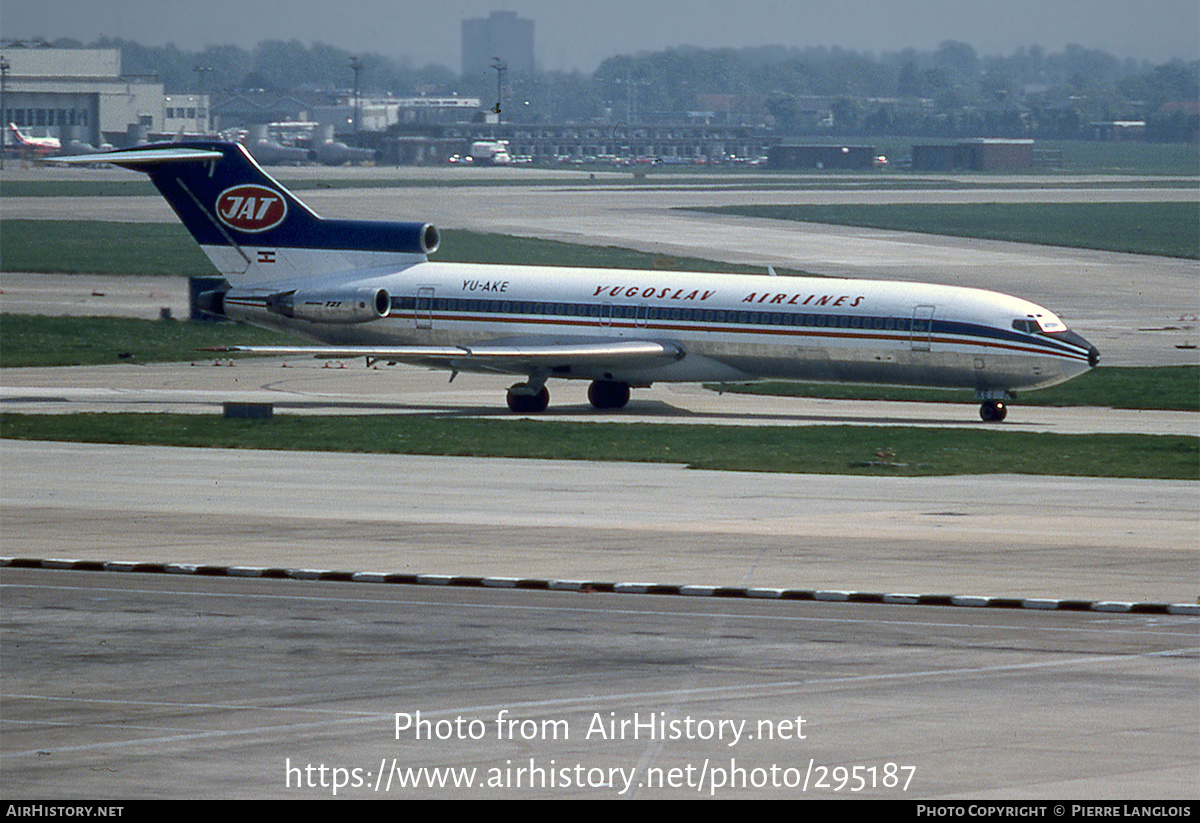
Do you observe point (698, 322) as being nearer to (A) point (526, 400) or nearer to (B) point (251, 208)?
(A) point (526, 400)

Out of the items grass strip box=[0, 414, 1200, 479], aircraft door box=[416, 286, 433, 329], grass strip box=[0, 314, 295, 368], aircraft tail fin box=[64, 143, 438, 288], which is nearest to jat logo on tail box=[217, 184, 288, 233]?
aircraft tail fin box=[64, 143, 438, 288]

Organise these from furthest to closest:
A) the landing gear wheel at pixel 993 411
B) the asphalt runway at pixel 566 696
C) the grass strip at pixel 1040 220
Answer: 1. the grass strip at pixel 1040 220
2. the landing gear wheel at pixel 993 411
3. the asphalt runway at pixel 566 696

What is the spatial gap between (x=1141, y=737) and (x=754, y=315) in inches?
1252

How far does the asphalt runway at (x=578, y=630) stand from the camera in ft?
58.6

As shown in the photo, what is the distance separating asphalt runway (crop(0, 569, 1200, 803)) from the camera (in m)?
17.1

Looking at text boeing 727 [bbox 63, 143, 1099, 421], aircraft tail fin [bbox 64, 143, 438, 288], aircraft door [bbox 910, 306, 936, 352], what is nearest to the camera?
aircraft door [bbox 910, 306, 936, 352]

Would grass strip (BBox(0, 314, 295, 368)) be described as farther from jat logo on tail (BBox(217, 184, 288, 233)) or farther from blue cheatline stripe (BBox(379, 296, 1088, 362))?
blue cheatline stripe (BBox(379, 296, 1088, 362))

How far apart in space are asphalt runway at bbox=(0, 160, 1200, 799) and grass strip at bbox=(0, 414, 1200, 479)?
1509 mm

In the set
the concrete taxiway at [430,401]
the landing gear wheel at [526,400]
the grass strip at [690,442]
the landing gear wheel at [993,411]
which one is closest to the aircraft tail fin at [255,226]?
the concrete taxiway at [430,401]

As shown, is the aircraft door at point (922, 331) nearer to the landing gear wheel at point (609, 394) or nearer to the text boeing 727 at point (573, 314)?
the text boeing 727 at point (573, 314)

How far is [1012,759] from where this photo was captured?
17.8m

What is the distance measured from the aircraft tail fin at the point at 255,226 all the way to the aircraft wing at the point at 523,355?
3.66 metres

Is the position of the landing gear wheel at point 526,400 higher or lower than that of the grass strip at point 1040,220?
lower

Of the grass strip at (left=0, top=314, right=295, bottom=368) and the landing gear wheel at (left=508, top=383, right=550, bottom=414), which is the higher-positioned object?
the landing gear wheel at (left=508, top=383, right=550, bottom=414)
